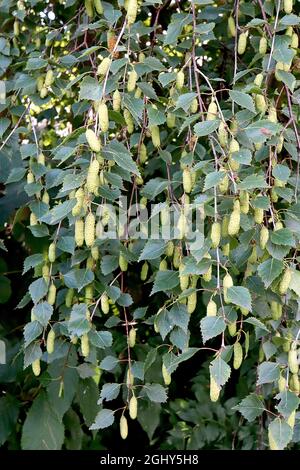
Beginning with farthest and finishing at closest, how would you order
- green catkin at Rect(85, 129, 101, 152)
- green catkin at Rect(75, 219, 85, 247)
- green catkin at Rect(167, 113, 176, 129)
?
1. green catkin at Rect(167, 113, 176, 129)
2. green catkin at Rect(75, 219, 85, 247)
3. green catkin at Rect(85, 129, 101, 152)

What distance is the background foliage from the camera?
2.90 ft

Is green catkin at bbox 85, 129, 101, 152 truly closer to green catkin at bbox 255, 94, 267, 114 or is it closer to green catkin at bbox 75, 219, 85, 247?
green catkin at bbox 75, 219, 85, 247

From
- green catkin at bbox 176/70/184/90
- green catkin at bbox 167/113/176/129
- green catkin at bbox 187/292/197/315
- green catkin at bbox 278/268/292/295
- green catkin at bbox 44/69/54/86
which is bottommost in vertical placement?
green catkin at bbox 187/292/197/315

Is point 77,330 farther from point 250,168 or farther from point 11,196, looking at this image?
point 11,196

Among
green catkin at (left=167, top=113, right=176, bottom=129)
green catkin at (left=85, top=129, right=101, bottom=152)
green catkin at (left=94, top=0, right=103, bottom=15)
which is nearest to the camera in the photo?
green catkin at (left=85, top=129, right=101, bottom=152)

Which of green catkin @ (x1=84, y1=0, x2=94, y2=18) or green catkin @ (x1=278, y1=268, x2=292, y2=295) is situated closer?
green catkin @ (x1=278, y1=268, x2=292, y2=295)

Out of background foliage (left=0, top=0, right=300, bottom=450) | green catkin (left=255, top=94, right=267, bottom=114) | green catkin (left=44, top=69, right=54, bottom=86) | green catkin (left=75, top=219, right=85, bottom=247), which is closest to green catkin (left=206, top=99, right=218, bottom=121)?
background foliage (left=0, top=0, right=300, bottom=450)

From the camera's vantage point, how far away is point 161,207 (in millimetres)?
978

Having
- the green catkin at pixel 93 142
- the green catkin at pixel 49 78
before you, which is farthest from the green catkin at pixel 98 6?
the green catkin at pixel 93 142

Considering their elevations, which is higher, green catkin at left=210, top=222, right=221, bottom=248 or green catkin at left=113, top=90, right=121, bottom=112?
green catkin at left=113, top=90, right=121, bottom=112

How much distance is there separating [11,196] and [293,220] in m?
0.74

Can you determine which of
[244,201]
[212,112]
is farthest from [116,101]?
[244,201]

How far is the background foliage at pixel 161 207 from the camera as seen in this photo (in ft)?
2.90

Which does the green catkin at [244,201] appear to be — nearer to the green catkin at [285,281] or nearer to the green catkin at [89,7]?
the green catkin at [285,281]
